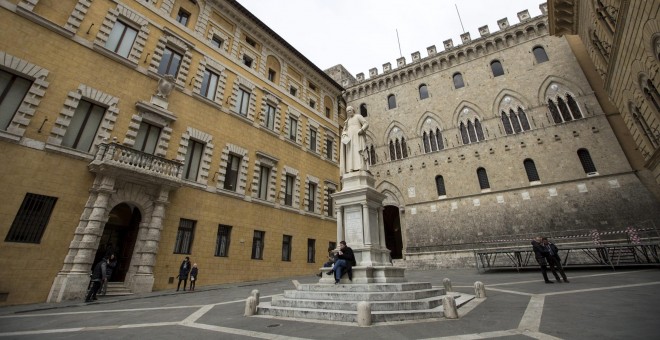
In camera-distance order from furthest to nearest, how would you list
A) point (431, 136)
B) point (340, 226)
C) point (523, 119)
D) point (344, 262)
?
point (431, 136), point (523, 119), point (340, 226), point (344, 262)

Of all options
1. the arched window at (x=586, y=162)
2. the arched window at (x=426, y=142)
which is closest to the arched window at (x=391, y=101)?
the arched window at (x=426, y=142)

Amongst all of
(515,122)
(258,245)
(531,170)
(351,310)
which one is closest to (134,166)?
(258,245)

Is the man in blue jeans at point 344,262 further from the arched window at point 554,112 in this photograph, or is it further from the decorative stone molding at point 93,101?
the arched window at point 554,112

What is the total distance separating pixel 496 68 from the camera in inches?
950

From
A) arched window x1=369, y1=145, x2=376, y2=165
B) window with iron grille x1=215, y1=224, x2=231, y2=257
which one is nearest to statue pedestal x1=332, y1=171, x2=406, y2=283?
window with iron grille x1=215, y1=224, x2=231, y2=257

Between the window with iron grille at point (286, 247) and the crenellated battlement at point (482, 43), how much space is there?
64.8 feet

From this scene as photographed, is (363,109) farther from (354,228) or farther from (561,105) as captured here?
(354,228)

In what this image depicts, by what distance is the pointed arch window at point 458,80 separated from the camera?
25.2 m

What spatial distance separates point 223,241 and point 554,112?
25.2 meters

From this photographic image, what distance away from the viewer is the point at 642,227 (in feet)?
54.6

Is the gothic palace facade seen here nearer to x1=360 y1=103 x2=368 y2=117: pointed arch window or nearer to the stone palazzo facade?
the stone palazzo facade

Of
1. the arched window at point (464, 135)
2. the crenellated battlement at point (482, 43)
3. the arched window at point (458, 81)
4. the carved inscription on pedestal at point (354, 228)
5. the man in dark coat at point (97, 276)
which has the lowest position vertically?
the man in dark coat at point (97, 276)

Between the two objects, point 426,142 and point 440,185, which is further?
point 426,142

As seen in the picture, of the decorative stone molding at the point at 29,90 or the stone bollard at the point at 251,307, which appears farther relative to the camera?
the decorative stone molding at the point at 29,90
